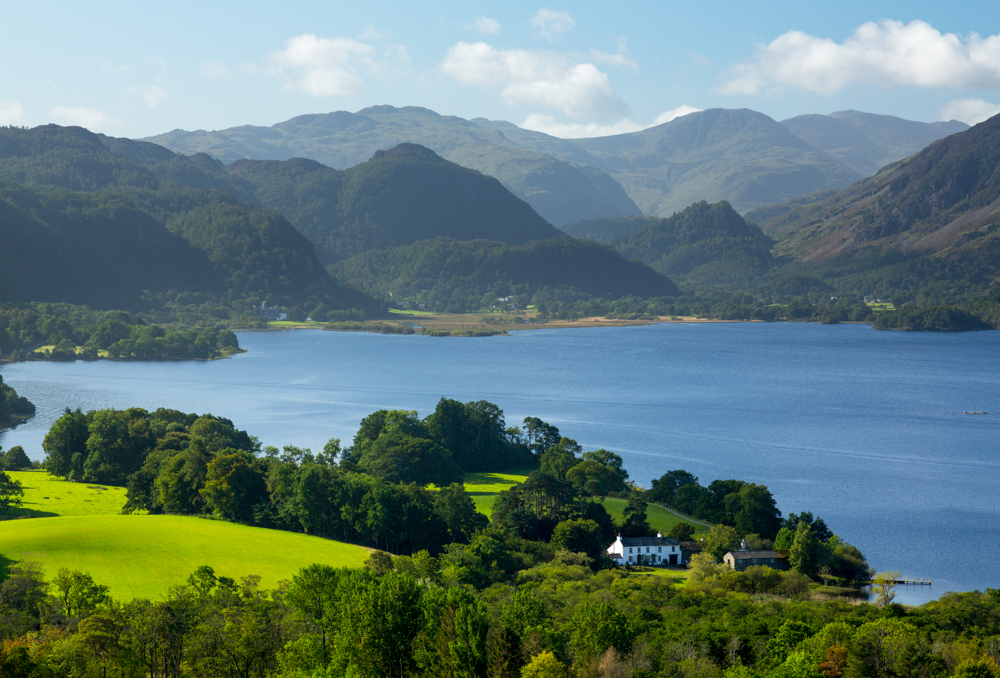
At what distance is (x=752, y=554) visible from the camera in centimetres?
4559

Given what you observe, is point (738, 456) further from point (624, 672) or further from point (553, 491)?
point (624, 672)

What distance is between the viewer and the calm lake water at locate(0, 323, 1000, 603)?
195ft

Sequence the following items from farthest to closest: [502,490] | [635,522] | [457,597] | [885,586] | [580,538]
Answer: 1. [502,490]
2. [635,522]
3. [580,538]
4. [885,586]
5. [457,597]

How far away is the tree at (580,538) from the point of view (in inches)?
1822

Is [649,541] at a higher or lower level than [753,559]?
higher

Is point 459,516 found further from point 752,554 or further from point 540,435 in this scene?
point 540,435

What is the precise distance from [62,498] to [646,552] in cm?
3241

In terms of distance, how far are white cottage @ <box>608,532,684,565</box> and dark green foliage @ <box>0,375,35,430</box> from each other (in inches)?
2429

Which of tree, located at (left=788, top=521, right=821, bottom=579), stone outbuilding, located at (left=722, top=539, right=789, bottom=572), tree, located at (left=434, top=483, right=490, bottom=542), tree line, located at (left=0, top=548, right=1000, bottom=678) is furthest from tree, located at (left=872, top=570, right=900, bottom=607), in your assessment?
tree, located at (left=434, top=483, right=490, bottom=542)

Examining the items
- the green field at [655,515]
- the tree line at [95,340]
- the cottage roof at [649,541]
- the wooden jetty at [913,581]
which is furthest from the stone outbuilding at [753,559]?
the tree line at [95,340]

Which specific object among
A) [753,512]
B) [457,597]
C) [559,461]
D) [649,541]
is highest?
[457,597]

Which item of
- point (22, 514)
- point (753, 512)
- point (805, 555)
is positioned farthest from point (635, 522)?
point (22, 514)

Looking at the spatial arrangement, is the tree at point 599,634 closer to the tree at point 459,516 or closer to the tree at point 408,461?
the tree at point 459,516

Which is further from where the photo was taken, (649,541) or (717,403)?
(717,403)
